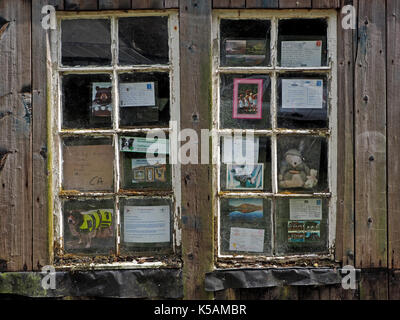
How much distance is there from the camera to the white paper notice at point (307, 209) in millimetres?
3029

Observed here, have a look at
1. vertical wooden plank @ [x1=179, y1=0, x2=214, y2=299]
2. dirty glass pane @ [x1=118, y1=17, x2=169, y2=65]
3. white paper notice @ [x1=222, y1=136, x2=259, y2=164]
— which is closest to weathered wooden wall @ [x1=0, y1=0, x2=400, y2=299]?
vertical wooden plank @ [x1=179, y1=0, x2=214, y2=299]

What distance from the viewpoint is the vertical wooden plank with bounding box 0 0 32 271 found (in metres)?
2.95

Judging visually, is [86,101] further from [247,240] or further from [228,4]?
[247,240]

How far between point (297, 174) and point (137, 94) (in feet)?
A: 4.32

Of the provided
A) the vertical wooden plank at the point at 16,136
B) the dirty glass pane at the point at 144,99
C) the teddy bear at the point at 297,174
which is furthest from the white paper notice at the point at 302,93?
the vertical wooden plank at the point at 16,136

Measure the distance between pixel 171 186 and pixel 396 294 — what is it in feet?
5.88

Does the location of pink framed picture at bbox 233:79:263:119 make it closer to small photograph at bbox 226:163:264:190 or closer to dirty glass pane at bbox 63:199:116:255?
small photograph at bbox 226:163:264:190

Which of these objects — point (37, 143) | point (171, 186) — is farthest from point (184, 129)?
point (37, 143)

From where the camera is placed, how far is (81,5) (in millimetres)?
2973

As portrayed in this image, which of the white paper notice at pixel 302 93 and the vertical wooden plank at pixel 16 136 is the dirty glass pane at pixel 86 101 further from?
the white paper notice at pixel 302 93

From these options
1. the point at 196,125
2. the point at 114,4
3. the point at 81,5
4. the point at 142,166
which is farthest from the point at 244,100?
the point at 81,5

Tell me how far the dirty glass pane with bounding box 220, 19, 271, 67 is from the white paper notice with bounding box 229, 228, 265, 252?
4.01 feet

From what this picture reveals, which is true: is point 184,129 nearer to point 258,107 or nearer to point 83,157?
point 258,107

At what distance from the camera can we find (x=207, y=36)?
9.65 ft
